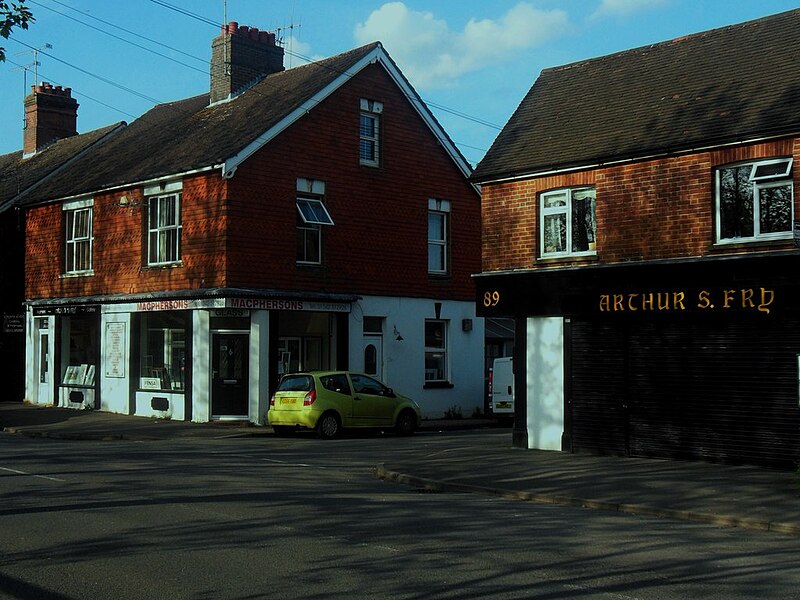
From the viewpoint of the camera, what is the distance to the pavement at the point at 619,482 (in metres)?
12.7

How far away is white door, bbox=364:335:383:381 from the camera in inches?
1172

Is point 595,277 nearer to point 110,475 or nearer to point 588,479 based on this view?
point 588,479

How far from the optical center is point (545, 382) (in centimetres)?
1975

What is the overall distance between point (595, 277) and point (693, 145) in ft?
9.50

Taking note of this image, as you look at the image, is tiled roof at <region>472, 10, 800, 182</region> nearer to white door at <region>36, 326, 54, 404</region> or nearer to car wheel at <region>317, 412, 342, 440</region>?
car wheel at <region>317, 412, 342, 440</region>

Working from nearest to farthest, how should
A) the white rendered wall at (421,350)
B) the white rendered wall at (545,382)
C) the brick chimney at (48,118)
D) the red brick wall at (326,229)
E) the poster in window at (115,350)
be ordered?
the white rendered wall at (545,382), the red brick wall at (326,229), the poster in window at (115,350), the white rendered wall at (421,350), the brick chimney at (48,118)

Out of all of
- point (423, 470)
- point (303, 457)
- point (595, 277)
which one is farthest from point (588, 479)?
point (303, 457)

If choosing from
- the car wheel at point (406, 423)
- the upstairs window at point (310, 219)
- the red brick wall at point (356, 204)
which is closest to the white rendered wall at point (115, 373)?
the red brick wall at point (356, 204)

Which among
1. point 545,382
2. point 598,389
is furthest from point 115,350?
point 598,389

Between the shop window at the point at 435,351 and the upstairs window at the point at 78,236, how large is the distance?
34.5ft

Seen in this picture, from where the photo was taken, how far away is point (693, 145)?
17438 millimetres

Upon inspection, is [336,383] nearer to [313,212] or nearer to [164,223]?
[313,212]

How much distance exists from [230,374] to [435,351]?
7116 mm

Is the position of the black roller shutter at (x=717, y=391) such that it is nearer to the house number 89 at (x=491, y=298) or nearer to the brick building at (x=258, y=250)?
the house number 89 at (x=491, y=298)
